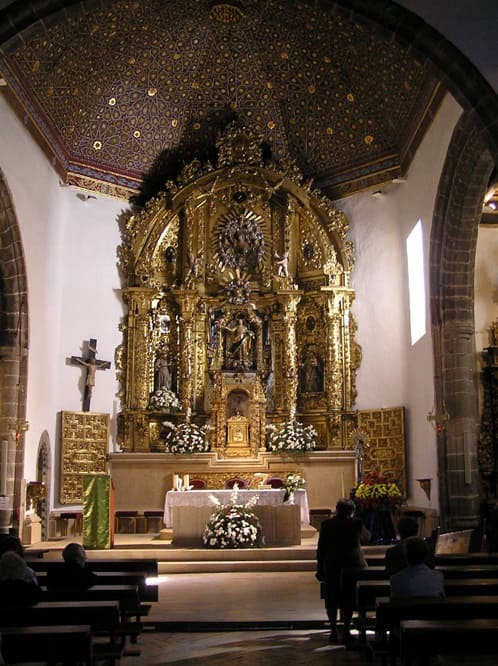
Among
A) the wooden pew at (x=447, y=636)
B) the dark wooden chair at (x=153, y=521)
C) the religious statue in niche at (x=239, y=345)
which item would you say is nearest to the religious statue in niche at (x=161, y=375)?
the religious statue in niche at (x=239, y=345)

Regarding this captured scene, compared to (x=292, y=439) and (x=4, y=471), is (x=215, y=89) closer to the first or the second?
(x=292, y=439)

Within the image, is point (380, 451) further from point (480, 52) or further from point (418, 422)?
point (480, 52)

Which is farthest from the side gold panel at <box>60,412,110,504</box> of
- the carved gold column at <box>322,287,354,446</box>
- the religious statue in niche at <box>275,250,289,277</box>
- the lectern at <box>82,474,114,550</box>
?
the religious statue in niche at <box>275,250,289,277</box>

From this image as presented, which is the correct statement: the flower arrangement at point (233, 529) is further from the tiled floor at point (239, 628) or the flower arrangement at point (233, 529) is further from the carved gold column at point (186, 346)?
the carved gold column at point (186, 346)

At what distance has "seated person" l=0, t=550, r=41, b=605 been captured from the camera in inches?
247

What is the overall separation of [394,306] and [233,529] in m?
7.47

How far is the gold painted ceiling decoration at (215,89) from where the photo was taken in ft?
57.8

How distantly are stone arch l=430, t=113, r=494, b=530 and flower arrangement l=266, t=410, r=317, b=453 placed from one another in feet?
12.0

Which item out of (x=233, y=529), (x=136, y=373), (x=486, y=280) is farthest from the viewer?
(x=136, y=373)

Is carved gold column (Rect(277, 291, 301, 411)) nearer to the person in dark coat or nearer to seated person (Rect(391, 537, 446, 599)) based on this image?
the person in dark coat

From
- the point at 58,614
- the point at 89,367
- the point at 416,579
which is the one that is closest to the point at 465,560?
the point at 416,579

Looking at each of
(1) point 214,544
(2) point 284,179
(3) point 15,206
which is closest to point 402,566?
(1) point 214,544

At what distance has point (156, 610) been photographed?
33.3 feet

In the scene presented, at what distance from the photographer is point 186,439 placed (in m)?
18.8
